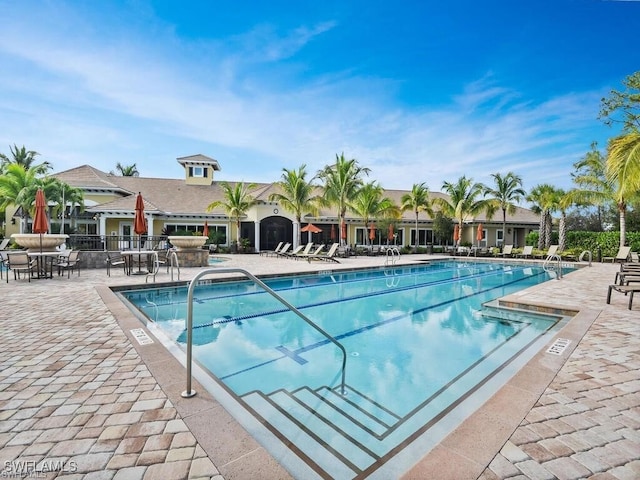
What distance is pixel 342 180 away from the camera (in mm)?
23109

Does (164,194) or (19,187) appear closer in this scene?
(19,187)

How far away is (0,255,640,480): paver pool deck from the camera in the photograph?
2197mm

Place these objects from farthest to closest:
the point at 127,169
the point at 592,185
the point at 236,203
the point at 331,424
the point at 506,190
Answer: the point at 127,169
the point at 506,190
the point at 236,203
the point at 592,185
the point at 331,424

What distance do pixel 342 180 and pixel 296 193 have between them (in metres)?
3.49

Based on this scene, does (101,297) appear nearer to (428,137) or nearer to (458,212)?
(428,137)

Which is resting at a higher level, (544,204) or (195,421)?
(544,204)

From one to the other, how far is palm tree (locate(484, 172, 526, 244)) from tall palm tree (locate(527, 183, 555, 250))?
1.02m

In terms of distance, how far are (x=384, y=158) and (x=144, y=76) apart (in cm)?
1827

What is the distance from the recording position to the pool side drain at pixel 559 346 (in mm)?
4539

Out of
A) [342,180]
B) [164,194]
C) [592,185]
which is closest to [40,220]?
[342,180]

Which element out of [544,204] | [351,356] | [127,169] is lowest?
[351,356]

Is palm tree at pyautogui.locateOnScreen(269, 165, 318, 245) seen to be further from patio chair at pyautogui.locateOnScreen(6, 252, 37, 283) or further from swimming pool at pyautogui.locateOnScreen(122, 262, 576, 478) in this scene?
patio chair at pyautogui.locateOnScreen(6, 252, 37, 283)

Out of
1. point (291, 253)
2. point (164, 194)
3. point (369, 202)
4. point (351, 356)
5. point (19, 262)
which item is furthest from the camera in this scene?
point (164, 194)

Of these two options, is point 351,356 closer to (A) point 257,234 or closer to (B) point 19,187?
(A) point 257,234
